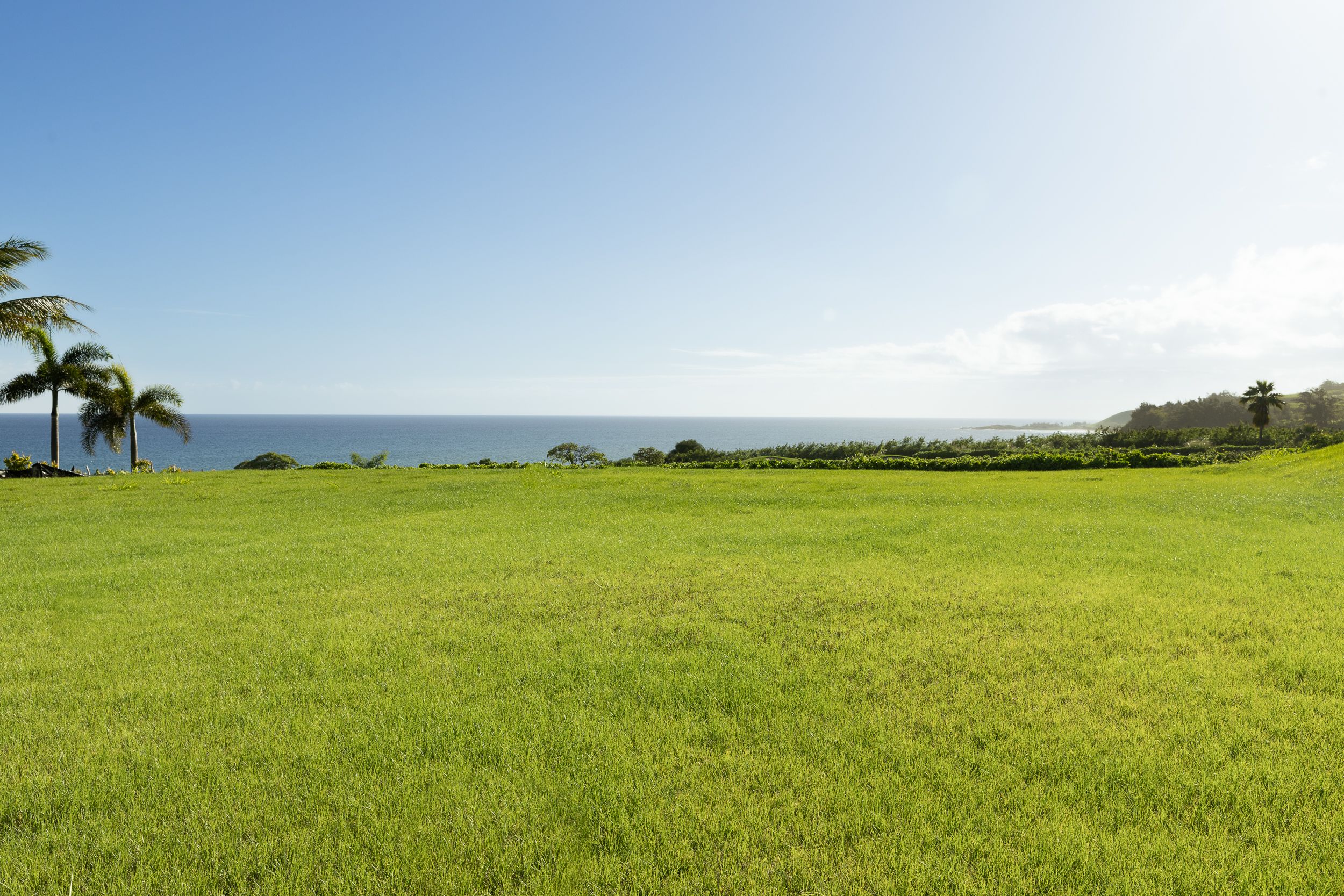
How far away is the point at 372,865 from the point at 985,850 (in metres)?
3.44

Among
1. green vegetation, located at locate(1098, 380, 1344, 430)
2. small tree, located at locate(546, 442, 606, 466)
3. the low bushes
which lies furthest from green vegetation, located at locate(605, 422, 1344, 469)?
green vegetation, located at locate(1098, 380, 1344, 430)

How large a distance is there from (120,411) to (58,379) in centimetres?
429

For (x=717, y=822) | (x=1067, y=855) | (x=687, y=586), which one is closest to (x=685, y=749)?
(x=717, y=822)

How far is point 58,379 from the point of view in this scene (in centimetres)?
3366

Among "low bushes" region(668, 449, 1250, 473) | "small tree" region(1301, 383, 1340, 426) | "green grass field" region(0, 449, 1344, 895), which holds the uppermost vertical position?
"small tree" region(1301, 383, 1340, 426)

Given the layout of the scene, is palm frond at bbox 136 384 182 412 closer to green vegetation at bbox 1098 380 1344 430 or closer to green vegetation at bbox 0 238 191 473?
green vegetation at bbox 0 238 191 473

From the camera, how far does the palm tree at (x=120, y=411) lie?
37.1 m

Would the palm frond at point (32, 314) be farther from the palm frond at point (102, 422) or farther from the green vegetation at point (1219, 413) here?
the green vegetation at point (1219, 413)

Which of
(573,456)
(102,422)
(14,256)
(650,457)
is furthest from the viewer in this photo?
(573,456)

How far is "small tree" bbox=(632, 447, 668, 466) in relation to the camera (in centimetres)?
5237

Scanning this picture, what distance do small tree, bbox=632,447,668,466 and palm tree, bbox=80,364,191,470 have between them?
32.2 metres

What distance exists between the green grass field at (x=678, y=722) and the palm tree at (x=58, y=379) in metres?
32.4

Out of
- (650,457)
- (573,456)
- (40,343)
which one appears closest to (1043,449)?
(650,457)

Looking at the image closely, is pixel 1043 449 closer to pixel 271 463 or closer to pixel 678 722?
pixel 678 722
